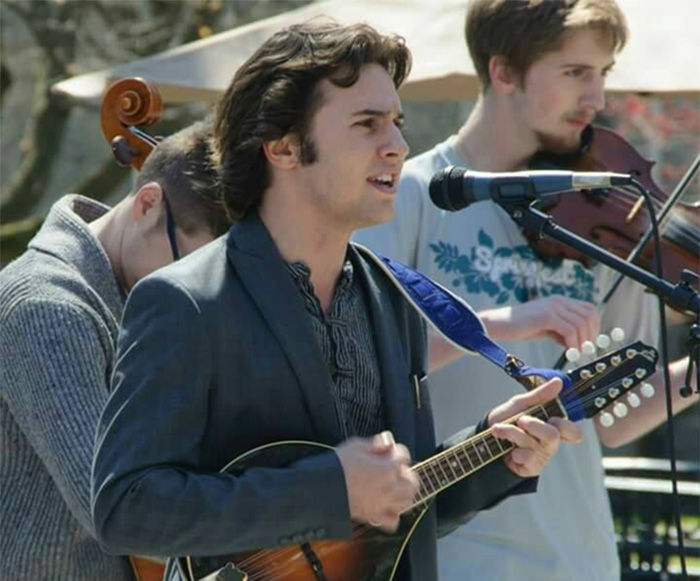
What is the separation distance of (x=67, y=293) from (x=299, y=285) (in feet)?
1.78

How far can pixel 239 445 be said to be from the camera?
8.66 ft

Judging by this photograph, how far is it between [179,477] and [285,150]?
642 mm

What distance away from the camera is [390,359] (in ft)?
9.35

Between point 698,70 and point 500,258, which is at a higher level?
point 698,70

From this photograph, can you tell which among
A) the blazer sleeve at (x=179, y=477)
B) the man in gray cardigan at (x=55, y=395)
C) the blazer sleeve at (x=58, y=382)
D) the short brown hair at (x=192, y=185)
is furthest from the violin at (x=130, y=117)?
the blazer sleeve at (x=179, y=477)

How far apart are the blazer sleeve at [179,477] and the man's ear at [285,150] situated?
36 cm

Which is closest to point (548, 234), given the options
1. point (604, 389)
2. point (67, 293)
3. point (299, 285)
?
point (604, 389)

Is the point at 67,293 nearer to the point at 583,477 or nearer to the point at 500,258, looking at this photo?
the point at 500,258

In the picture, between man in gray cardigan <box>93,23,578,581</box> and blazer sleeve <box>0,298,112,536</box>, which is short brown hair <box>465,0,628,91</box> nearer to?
man in gray cardigan <box>93,23,578,581</box>

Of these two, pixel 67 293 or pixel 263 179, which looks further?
pixel 67 293

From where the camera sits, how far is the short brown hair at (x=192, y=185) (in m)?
3.31

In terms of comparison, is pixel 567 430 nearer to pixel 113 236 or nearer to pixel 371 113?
pixel 371 113

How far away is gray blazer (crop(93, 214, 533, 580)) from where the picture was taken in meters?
2.52

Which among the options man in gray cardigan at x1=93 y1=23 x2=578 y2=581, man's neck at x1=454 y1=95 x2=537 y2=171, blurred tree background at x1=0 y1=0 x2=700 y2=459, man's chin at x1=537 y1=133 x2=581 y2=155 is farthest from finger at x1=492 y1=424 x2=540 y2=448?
blurred tree background at x1=0 y1=0 x2=700 y2=459
